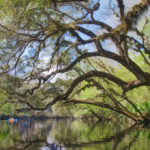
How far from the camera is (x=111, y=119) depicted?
2734 centimetres

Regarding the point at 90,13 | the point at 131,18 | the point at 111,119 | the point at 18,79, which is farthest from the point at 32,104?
the point at 111,119

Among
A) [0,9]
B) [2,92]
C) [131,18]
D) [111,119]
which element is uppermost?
[0,9]

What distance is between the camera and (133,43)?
7426 millimetres

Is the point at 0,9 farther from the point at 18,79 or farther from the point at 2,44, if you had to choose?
the point at 18,79

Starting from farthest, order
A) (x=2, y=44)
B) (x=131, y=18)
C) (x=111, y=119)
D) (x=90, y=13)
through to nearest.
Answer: (x=111, y=119) → (x=2, y=44) → (x=90, y=13) → (x=131, y=18)

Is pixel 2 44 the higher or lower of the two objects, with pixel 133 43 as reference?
higher

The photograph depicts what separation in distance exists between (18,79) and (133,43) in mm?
6146

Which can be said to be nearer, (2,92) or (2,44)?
(2,44)

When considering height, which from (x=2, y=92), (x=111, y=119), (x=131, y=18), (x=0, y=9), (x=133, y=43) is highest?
(x=0, y=9)

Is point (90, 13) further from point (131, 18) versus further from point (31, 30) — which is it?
point (31, 30)

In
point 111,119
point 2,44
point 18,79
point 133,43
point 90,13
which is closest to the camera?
point 133,43

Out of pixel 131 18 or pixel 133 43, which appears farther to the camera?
pixel 133 43

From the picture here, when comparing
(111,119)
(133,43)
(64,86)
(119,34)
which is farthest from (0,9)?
(111,119)

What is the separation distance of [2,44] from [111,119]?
2108 cm
